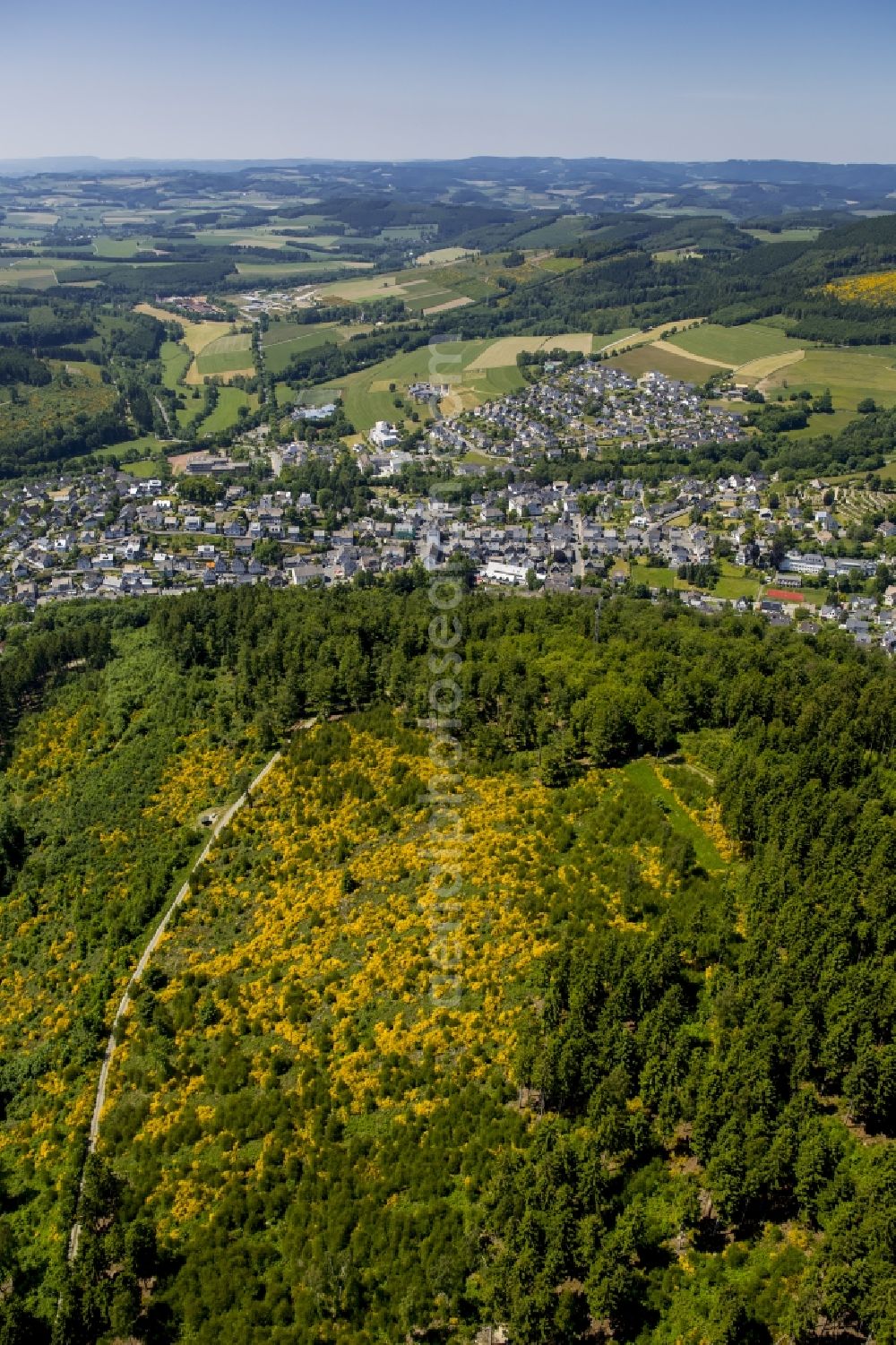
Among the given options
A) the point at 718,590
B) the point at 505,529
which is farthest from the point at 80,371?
the point at 718,590

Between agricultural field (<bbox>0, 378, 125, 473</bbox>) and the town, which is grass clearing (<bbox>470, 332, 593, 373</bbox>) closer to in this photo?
the town

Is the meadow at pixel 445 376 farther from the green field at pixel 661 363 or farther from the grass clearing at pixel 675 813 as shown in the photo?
the grass clearing at pixel 675 813

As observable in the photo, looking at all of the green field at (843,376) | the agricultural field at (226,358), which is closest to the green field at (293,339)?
the agricultural field at (226,358)

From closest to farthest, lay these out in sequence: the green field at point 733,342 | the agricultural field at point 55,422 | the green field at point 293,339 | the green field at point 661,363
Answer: the agricultural field at point 55,422, the green field at point 661,363, the green field at point 733,342, the green field at point 293,339

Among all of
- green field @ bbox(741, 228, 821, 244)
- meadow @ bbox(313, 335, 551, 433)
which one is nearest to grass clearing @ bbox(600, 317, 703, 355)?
meadow @ bbox(313, 335, 551, 433)

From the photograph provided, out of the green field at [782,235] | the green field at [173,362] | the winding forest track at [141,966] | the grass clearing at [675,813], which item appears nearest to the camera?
the winding forest track at [141,966]

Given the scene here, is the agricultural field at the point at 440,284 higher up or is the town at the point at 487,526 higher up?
the agricultural field at the point at 440,284
